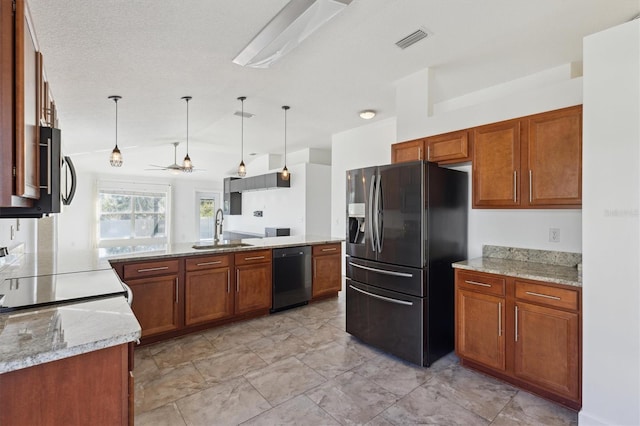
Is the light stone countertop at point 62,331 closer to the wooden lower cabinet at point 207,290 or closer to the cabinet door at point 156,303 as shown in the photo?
the cabinet door at point 156,303

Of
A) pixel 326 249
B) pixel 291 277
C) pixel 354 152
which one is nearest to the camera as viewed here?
pixel 291 277

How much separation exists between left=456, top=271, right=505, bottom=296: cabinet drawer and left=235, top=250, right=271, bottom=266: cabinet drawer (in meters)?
2.10

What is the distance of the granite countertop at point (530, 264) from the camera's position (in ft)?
7.09

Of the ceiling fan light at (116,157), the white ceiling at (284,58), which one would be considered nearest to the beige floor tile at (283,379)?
the white ceiling at (284,58)

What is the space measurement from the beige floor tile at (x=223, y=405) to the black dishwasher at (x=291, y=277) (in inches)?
61.1

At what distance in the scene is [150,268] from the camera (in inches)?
116

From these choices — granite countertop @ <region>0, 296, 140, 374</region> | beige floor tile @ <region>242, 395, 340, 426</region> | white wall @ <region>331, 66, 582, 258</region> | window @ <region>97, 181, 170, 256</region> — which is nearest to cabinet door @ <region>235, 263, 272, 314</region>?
beige floor tile @ <region>242, 395, 340, 426</region>

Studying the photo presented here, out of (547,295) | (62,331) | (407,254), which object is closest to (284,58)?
(407,254)

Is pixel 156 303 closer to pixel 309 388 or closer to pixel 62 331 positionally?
pixel 309 388

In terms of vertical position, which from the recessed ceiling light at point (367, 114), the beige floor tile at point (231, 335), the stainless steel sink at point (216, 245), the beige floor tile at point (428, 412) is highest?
the recessed ceiling light at point (367, 114)

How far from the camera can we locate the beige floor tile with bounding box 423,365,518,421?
2104 mm
